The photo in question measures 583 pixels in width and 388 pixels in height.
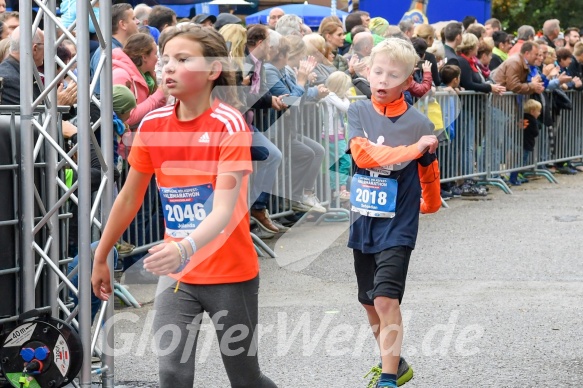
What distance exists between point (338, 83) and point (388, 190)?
5942mm

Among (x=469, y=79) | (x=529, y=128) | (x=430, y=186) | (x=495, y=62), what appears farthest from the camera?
(x=495, y=62)

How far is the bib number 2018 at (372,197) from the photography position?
563 centimetres

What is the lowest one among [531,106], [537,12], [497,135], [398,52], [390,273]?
[497,135]

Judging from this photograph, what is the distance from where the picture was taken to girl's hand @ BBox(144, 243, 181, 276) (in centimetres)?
371

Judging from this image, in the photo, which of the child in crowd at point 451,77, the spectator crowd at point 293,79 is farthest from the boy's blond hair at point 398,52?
the child in crowd at point 451,77

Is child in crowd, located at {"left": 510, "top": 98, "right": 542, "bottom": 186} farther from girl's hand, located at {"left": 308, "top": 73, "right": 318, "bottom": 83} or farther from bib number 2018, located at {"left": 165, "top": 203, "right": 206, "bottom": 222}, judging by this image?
bib number 2018, located at {"left": 165, "top": 203, "right": 206, "bottom": 222}

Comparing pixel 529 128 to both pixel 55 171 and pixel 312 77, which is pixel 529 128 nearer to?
pixel 312 77

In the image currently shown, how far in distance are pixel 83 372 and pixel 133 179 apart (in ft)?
5.11

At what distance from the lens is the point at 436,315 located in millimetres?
7398

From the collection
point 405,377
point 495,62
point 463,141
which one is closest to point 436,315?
point 405,377

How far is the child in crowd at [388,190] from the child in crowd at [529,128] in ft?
34.0

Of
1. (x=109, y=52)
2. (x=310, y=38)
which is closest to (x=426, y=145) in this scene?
(x=109, y=52)

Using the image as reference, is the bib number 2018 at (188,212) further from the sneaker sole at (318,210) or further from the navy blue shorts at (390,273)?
the sneaker sole at (318,210)

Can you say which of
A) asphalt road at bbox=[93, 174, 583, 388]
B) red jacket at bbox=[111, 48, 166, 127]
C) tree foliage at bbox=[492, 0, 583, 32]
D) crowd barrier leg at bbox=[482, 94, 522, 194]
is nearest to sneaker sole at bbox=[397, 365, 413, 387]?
asphalt road at bbox=[93, 174, 583, 388]
